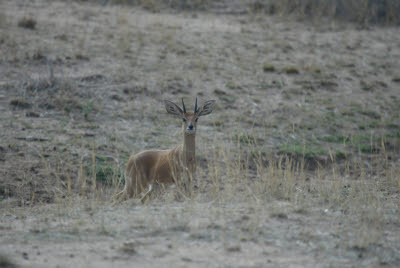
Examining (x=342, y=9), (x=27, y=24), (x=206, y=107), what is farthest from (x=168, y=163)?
(x=342, y=9)

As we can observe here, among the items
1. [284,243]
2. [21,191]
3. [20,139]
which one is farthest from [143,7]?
[284,243]

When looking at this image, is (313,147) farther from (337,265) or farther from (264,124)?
(337,265)

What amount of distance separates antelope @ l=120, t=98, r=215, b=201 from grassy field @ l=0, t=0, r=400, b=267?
345 mm

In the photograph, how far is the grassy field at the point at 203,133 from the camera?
6184mm

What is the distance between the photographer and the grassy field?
6.18 m

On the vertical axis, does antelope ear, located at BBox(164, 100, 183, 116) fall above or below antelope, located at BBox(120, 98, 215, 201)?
above

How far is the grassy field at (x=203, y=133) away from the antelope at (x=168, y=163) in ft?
1.13

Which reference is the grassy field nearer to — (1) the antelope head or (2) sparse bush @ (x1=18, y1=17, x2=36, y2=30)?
(2) sparse bush @ (x1=18, y1=17, x2=36, y2=30)

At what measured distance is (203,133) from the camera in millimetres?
12859

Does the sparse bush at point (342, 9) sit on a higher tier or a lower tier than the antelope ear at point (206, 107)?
higher

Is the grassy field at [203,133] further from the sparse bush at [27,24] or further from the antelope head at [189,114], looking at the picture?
the antelope head at [189,114]

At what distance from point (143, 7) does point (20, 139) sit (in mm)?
12478

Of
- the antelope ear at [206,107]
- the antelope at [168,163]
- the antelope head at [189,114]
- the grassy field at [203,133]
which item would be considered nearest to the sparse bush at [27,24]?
the grassy field at [203,133]

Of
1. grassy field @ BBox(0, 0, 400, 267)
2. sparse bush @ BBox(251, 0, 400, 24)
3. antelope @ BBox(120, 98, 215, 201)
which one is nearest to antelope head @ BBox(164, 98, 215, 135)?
antelope @ BBox(120, 98, 215, 201)
